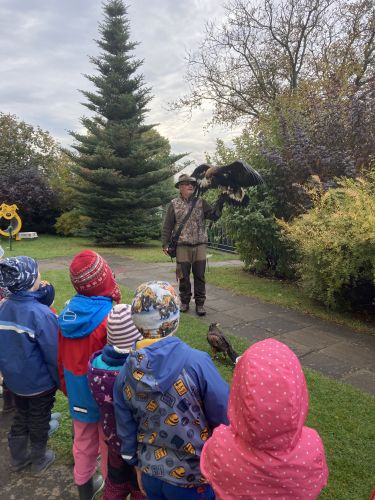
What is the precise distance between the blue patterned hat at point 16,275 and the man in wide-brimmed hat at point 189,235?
3.26 metres

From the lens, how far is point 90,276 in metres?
2.16

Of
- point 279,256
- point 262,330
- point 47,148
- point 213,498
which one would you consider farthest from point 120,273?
point 47,148

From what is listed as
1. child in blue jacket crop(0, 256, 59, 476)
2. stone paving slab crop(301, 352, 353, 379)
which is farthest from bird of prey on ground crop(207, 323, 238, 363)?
child in blue jacket crop(0, 256, 59, 476)

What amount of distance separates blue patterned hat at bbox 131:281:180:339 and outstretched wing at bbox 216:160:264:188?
464cm

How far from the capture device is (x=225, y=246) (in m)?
14.6

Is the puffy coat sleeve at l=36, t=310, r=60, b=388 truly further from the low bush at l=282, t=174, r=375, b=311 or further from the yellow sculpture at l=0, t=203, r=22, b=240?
the yellow sculpture at l=0, t=203, r=22, b=240

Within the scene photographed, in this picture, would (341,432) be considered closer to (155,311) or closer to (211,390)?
(211,390)

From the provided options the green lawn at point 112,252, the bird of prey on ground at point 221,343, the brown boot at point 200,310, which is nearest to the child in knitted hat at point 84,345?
the bird of prey on ground at point 221,343

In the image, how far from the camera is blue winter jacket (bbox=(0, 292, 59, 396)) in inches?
92.8

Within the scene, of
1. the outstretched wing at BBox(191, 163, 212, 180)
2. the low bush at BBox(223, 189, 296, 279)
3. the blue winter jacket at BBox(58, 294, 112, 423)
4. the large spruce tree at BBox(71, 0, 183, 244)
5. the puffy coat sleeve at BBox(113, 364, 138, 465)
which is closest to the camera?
the puffy coat sleeve at BBox(113, 364, 138, 465)

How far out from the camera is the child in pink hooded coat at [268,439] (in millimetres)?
1182

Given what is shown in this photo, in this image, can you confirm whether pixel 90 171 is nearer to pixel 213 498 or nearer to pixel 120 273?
pixel 120 273

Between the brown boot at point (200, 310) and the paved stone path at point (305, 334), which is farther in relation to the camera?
the brown boot at point (200, 310)

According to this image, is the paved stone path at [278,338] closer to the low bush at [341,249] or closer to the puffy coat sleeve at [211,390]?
the low bush at [341,249]
